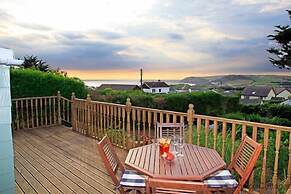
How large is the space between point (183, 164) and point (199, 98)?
11.2 metres

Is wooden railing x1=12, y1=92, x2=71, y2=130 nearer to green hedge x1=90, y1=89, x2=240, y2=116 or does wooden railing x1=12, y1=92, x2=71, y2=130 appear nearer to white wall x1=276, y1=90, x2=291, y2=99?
→ green hedge x1=90, y1=89, x2=240, y2=116

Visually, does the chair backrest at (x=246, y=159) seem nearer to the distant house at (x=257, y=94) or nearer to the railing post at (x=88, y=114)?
the railing post at (x=88, y=114)

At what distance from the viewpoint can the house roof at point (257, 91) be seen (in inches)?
612

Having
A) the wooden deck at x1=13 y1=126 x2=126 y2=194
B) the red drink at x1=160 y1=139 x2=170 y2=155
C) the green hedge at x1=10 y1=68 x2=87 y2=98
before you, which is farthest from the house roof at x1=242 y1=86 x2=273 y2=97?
the red drink at x1=160 y1=139 x2=170 y2=155

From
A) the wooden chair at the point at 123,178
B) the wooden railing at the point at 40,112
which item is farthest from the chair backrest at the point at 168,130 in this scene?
the wooden railing at the point at 40,112

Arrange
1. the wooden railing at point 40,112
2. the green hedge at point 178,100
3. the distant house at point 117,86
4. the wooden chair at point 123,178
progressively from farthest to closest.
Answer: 1. the distant house at point 117,86
2. the green hedge at point 178,100
3. the wooden railing at point 40,112
4. the wooden chair at point 123,178

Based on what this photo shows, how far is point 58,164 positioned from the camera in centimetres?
491

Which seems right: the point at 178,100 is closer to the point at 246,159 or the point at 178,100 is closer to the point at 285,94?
the point at 285,94

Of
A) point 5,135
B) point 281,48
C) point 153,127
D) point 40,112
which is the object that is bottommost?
point 153,127

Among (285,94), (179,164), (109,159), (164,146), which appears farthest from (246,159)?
(285,94)

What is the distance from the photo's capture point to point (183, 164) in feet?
8.80

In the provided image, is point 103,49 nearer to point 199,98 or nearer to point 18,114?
point 18,114

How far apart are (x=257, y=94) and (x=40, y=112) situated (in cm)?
1246

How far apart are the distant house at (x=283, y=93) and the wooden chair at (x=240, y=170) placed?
14615 mm
